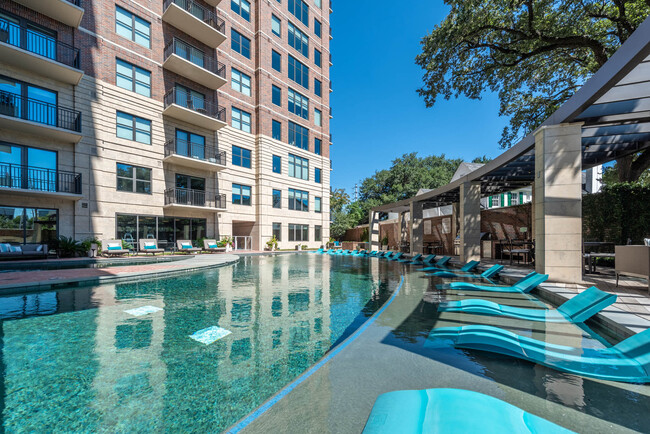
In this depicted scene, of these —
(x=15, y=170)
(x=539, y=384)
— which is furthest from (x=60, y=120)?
(x=539, y=384)

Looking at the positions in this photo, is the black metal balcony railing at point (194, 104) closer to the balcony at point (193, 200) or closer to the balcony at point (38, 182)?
the balcony at point (193, 200)

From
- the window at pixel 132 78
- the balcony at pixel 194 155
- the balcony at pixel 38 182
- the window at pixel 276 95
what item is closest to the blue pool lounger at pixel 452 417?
the balcony at pixel 38 182

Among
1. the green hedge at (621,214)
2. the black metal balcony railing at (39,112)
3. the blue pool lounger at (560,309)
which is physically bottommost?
the blue pool lounger at (560,309)

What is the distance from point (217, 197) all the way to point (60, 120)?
28.5 feet

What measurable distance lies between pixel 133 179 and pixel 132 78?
5813mm

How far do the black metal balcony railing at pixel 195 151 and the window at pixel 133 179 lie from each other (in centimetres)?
178

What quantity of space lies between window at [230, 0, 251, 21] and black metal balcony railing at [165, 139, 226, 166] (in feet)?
35.4

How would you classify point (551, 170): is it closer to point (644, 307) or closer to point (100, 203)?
point (644, 307)

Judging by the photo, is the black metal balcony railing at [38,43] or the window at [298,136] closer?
the black metal balcony railing at [38,43]

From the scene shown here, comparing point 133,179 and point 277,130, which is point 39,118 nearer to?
point 133,179

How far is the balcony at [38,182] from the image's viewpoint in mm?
12234

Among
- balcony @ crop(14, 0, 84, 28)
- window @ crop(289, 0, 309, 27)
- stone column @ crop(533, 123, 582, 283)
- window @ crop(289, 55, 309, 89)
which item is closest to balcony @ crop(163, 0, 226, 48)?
balcony @ crop(14, 0, 84, 28)

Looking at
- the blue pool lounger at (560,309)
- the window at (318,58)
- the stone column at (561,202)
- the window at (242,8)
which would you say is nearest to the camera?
the blue pool lounger at (560,309)

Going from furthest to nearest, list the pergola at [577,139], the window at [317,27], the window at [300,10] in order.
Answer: the window at [317,27] < the window at [300,10] < the pergola at [577,139]
